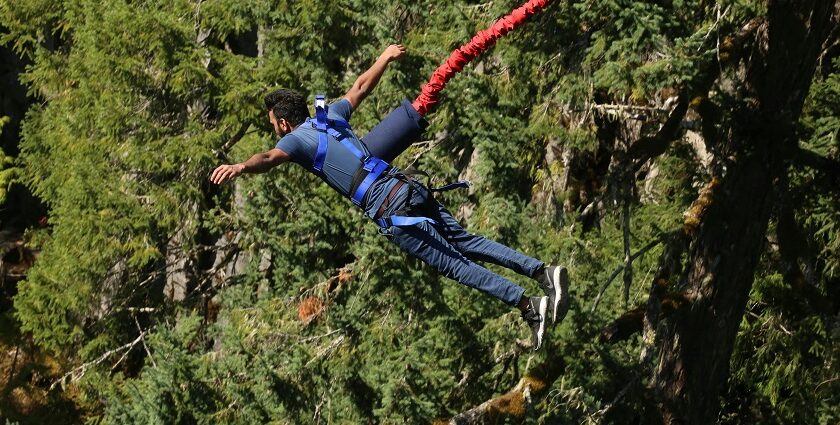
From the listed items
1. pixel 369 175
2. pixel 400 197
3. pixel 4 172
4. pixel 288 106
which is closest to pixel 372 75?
pixel 288 106

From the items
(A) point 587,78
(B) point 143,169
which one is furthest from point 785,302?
(B) point 143,169

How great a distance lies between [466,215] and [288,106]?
5.75 meters

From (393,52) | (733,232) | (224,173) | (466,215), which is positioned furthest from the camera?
(466,215)

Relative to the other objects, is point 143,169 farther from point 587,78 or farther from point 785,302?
point 785,302

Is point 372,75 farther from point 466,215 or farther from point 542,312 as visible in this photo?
point 466,215

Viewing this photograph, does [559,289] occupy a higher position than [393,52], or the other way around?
[393,52]

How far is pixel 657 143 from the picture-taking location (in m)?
8.12

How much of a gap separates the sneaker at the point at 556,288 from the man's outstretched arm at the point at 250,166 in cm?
156

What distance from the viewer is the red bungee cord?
7094 mm

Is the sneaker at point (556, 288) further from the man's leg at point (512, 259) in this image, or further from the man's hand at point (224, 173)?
the man's hand at point (224, 173)

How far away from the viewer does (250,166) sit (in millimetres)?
5926

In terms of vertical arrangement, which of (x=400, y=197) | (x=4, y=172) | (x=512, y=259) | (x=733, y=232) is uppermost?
(x=733, y=232)

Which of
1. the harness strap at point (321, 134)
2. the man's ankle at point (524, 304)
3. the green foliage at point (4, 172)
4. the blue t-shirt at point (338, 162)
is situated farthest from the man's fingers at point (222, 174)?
the green foliage at point (4, 172)

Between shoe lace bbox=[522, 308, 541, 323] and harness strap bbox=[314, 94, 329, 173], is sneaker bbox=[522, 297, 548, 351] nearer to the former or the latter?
shoe lace bbox=[522, 308, 541, 323]
